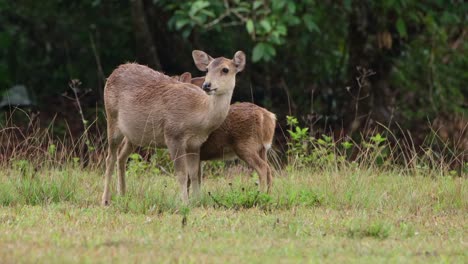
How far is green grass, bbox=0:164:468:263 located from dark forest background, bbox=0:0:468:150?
4.38 metres

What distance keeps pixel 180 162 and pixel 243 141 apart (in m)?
0.82

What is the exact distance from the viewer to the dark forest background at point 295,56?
16047 millimetres

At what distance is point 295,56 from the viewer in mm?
17875

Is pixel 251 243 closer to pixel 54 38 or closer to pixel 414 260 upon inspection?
pixel 414 260

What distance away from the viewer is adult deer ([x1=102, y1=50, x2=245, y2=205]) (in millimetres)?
10172

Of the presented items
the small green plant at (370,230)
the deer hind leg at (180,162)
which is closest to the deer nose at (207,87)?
the deer hind leg at (180,162)

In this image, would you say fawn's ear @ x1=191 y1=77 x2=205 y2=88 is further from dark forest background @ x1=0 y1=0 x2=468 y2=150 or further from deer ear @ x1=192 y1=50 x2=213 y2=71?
dark forest background @ x1=0 y1=0 x2=468 y2=150

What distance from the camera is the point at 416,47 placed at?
16531 mm

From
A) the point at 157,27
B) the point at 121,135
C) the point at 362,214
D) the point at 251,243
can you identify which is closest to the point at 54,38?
the point at 157,27

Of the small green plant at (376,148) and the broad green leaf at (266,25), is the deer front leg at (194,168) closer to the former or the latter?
the small green plant at (376,148)

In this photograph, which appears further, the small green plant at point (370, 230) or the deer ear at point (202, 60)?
the deer ear at point (202, 60)

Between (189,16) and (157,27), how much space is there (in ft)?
13.8

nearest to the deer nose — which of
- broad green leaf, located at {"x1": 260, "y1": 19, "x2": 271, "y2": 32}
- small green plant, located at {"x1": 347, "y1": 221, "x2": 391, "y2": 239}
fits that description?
small green plant, located at {"x1": 347, "y1": 221, "x2": 391, "y2": 239}

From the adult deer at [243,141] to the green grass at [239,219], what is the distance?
0.81ft
